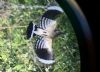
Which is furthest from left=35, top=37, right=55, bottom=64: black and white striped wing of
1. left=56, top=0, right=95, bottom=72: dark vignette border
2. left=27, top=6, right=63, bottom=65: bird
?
left=56, top=0, right=95, bottom=72: dark vignette border

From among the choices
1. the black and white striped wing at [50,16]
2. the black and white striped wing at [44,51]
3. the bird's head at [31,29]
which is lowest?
the black and white striped wing at [44,51]

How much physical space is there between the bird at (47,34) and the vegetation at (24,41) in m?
0.01

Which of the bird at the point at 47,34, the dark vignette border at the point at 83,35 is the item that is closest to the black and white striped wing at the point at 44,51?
the bird at the point at 47,34

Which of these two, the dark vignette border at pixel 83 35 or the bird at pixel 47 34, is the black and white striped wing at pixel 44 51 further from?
the dark vignette border at pixel 83 35

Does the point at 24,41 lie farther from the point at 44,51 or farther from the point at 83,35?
the point at 83,35

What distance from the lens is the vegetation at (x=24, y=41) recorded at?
84 centimetres

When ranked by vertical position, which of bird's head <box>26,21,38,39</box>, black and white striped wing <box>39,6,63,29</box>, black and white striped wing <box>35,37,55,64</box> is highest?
black and white striped wing <box>39,6,63,29</box>

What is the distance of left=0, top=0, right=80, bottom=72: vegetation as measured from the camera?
0.84m

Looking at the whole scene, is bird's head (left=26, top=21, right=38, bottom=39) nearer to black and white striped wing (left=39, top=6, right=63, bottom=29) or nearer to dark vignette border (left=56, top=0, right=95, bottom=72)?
black and white striped wing (left=39, top=6, right=63, bottom=29)

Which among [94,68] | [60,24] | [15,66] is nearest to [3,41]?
[15,66]

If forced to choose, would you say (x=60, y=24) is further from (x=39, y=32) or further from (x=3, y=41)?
(x=3, y=41)

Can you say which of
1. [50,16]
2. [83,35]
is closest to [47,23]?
[50,16]

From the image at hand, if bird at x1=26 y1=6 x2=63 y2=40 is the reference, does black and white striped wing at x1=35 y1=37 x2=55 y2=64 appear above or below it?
below

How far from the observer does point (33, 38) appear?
884 mm
